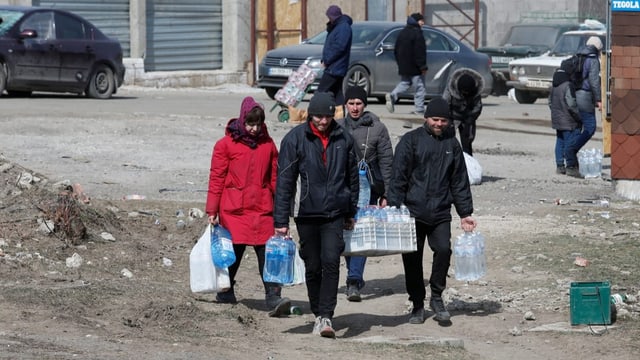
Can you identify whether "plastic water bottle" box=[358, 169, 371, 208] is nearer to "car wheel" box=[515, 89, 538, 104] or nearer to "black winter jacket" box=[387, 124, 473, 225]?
"black winter jacket" box=[387, 124, 473, 225]

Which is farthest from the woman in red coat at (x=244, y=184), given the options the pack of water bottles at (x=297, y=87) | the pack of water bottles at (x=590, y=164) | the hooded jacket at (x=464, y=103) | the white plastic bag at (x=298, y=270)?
the pack of water bottles at (x=297, y=87)

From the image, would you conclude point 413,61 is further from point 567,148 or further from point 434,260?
point 434,260

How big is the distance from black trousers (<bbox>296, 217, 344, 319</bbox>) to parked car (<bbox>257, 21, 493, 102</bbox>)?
14616 millimetres

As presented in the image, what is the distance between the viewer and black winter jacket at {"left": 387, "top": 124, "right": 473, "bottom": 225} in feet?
29.4

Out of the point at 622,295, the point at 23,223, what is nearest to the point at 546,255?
the point at 622,295

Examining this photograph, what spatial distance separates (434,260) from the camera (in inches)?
362

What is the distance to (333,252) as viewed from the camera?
8562 millimetres

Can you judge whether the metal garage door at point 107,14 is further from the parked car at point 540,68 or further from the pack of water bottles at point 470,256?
the pack of water bottles at point 470,256

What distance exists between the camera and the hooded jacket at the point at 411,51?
22.7 meters

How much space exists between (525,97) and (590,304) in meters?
21.3

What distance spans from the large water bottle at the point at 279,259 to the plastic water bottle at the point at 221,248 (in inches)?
16.1

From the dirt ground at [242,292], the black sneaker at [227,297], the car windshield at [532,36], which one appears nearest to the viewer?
the dirt ground at [242,292]

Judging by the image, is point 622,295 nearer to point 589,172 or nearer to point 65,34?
point 589,172

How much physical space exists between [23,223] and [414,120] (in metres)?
11.6
